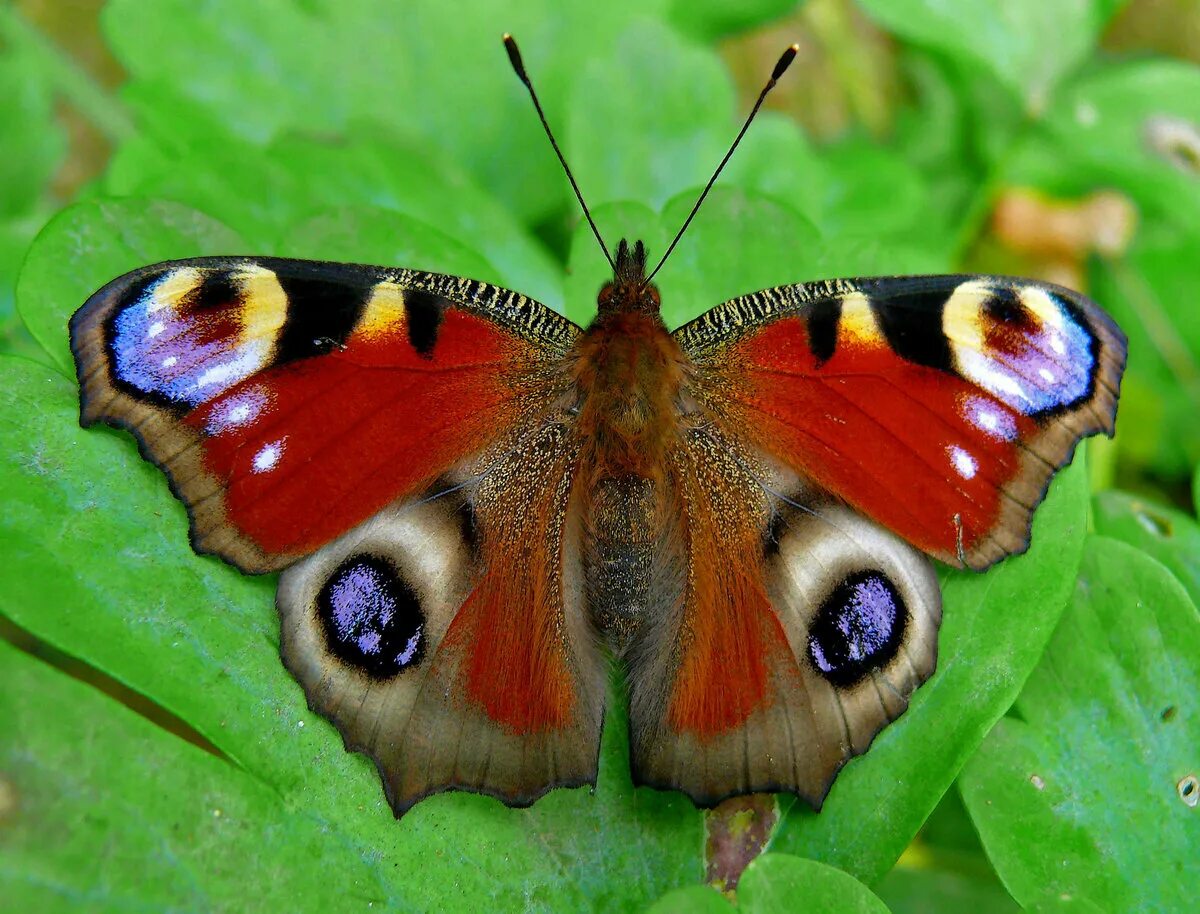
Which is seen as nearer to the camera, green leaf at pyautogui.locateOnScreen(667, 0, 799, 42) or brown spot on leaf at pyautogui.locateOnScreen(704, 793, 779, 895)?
brown spot on leaf at pyautogui.locateOnScreen(704, 793, 779, 895)

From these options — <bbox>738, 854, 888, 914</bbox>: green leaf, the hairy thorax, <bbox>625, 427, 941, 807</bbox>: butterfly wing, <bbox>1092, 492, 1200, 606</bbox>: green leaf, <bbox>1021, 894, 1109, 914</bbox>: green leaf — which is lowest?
<bbox>1021, 894, 1109, 914</bbox>: green leaf

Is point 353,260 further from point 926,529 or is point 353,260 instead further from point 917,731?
point 917,731

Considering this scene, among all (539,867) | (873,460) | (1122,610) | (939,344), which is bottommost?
(539,867)

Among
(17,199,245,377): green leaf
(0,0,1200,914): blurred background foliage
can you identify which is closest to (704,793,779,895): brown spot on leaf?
(0,0,1200,914): blurred background foliage

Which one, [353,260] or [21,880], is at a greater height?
[353,260]

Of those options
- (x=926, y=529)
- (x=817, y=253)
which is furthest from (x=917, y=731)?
(x=817, y=253)

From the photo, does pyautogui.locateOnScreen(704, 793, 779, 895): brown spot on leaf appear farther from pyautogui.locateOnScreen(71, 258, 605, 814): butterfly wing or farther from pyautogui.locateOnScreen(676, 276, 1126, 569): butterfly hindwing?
pyautogui.locateOnScreen(676, 276, 1126, 569): butterfly hindwing

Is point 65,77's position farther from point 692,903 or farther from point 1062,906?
point 1062,906
